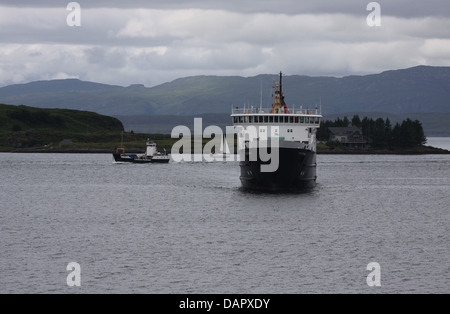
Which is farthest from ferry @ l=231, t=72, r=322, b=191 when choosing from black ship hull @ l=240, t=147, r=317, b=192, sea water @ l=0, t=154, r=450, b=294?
sea water @ l=0, t=154, r=450, b=294

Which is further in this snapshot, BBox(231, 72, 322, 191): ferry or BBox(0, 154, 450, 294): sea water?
BBox(231, 72, 322, 191): ferry

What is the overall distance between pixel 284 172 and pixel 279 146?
3.60 metres

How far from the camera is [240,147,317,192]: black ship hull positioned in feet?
257

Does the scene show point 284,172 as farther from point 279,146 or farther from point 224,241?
point 224,241

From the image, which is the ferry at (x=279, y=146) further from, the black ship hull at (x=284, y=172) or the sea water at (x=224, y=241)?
the sea water at (x=224, y=241)

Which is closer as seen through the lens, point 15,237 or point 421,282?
point 421,282

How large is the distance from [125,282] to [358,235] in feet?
75.8

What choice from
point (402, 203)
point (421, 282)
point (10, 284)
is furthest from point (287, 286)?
point (402, 203)

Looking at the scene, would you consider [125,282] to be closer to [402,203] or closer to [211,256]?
[211,256]

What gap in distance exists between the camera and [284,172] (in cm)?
7950

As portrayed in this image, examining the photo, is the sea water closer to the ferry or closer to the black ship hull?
the black ship hull

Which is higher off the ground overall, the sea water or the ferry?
the ferry

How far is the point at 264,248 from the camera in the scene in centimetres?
5075

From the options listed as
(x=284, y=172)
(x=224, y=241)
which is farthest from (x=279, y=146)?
(x=224, y=241)
